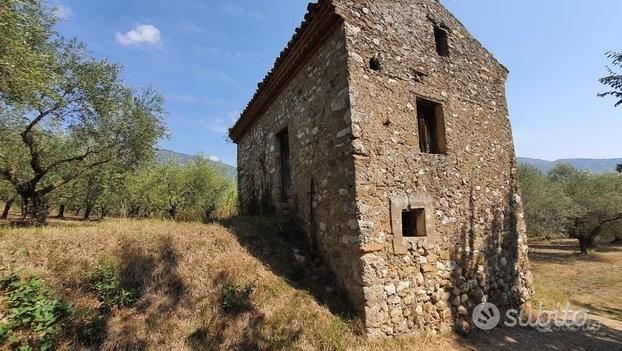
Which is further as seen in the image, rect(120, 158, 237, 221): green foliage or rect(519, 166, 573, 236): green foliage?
rect(120, 158, 237, 221): green foliage

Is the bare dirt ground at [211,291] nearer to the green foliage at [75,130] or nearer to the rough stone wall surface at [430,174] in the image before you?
the rough stone wall surface at [430,174]

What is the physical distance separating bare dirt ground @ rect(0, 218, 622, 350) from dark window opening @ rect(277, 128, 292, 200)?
1.48 meters

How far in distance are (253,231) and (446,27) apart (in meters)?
7.04

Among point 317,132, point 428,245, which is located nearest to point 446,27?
point 317,132

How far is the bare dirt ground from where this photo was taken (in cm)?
496

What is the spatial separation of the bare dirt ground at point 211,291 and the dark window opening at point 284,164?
1.48m

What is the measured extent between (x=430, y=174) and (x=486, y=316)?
341cm

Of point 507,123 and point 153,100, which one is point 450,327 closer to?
point 507,123

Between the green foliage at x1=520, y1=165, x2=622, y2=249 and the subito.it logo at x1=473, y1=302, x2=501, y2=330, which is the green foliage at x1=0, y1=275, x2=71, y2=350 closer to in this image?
the subito.it logo at x1=473, y1=302, x2=501, y2=330

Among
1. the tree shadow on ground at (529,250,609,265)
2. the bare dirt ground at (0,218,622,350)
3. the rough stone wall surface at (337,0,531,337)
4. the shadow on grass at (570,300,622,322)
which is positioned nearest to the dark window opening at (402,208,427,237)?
the rough stone wall surface at (337,0,531,337)

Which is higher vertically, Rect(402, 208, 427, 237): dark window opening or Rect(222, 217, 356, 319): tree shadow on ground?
Rect(402, 208, 427, 237): dark window opening

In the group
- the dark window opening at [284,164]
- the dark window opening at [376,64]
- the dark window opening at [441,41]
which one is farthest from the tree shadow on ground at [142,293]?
the dark window opening at [441,41]

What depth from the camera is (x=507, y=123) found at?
898 cm

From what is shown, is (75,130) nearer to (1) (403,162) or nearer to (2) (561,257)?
(1) (403,162)
